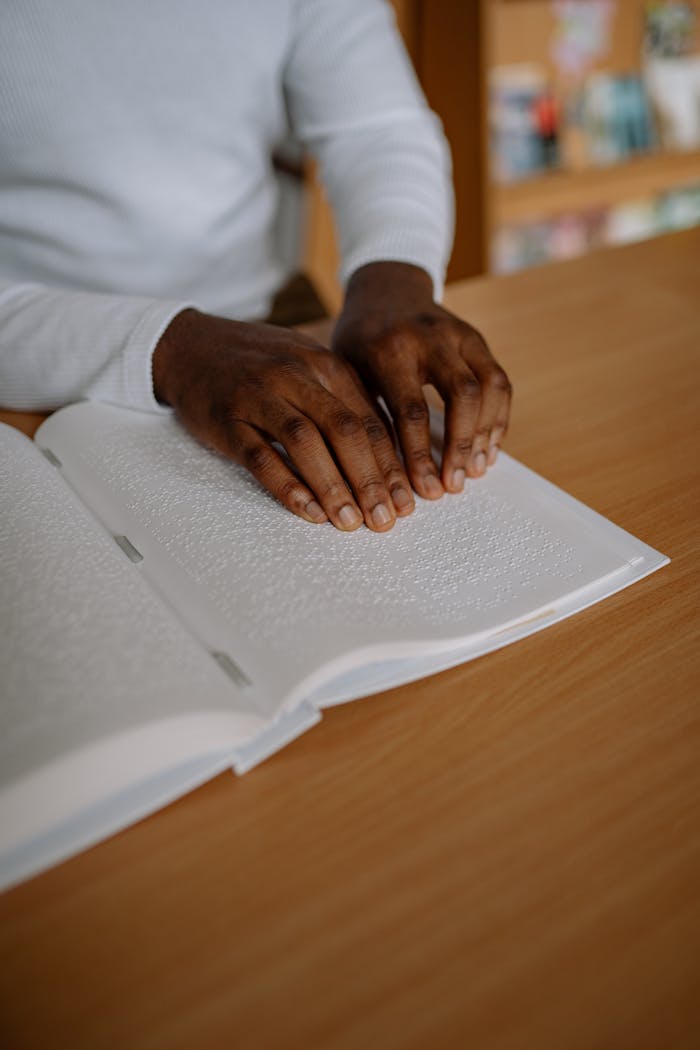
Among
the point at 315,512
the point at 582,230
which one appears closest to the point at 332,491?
the point at 315,512

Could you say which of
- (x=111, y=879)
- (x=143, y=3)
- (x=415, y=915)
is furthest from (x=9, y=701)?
(x=143, y=3)

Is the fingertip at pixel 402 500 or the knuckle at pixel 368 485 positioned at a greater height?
the knuckle at pixel 368 485

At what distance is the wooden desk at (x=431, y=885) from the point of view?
31cm

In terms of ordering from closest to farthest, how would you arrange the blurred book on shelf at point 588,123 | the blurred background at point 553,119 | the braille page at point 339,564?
the braille page at point 339,564, the blurred background at point 553,119, the blurred book on shelf at point 588,123

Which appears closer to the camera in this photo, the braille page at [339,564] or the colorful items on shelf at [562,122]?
the braille page at [339,564]

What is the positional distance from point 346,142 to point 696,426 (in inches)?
20.5

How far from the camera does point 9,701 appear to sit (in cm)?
37

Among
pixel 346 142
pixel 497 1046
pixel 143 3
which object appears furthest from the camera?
pixel 346 142

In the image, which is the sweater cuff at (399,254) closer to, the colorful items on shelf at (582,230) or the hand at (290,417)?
the hand at (290,417)

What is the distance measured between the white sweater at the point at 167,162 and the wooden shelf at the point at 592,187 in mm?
961

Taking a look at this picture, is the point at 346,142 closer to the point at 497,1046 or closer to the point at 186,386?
the point at 186,386

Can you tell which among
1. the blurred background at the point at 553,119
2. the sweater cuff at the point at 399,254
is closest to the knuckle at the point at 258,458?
the sweater cuff at the point at 399,254

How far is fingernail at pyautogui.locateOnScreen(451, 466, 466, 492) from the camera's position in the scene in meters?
0.55

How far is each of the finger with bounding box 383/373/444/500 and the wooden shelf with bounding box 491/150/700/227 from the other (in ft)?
4.45
